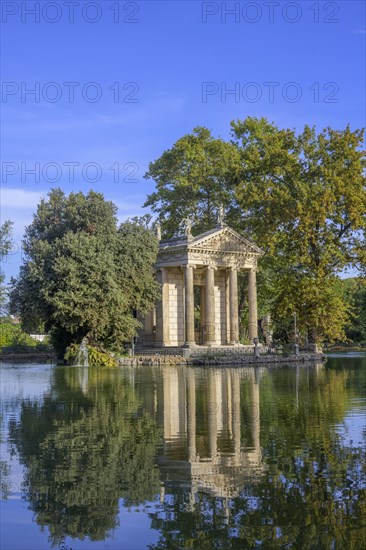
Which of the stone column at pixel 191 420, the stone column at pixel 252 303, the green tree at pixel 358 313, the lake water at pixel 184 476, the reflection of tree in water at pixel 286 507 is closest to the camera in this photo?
the reflection of tree in water at pixel 286 507

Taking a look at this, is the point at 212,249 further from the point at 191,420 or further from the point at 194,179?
the point at 191,420

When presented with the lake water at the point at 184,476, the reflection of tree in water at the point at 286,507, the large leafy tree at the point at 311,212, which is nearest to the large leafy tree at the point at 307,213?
the large leafy tree at the point at 311,212

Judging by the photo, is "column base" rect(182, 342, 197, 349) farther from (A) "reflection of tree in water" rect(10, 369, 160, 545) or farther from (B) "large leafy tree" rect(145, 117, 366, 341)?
(A) "reflection of tree in water" rect(10, 369, 160, 545)

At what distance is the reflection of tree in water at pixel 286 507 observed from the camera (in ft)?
24.4

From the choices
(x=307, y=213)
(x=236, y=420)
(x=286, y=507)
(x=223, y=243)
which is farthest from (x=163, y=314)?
(x=286, y=507)

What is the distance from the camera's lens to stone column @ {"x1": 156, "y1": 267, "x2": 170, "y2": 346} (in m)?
61.5

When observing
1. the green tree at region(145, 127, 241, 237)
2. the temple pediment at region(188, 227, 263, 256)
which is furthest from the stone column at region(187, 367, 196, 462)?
the green tree at region(145, 127, 241, 237)

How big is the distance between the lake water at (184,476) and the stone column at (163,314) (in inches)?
1629

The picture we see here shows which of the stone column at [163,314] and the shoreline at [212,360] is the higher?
the stone column at [163,314]

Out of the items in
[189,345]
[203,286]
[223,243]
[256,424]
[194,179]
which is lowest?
[256,424]

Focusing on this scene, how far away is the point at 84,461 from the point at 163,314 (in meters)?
50.1

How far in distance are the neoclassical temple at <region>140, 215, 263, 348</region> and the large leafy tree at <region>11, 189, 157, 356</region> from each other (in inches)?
193

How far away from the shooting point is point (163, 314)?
61.7m

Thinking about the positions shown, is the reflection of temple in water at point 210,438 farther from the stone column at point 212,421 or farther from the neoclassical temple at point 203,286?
the neoclassical temple at point 203,286
